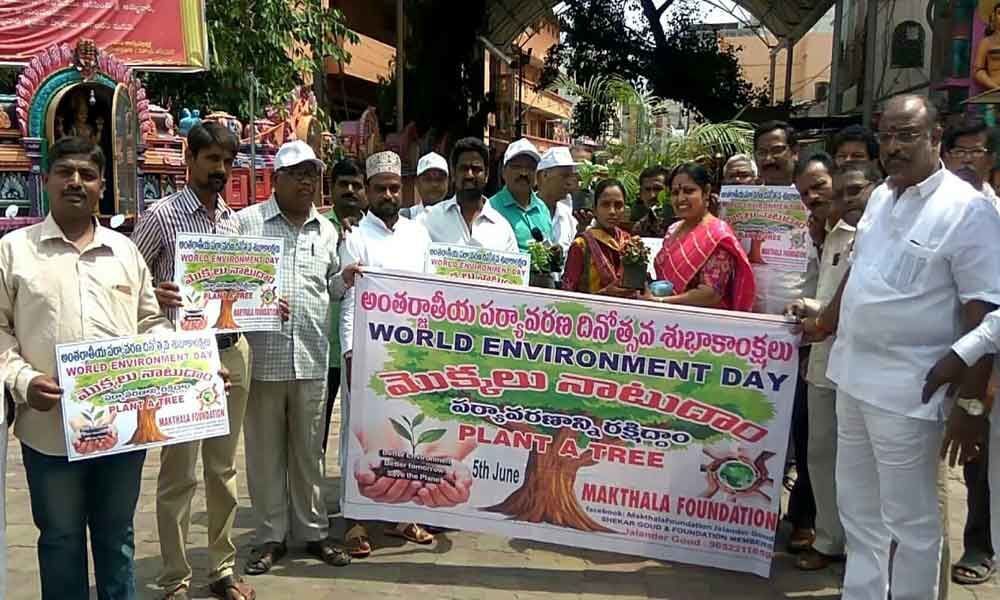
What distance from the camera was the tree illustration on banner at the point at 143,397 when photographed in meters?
2.88

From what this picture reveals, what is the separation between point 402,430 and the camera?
4062mm

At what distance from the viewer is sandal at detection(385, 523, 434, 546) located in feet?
14.4

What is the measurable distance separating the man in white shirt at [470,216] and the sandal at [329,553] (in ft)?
5.35

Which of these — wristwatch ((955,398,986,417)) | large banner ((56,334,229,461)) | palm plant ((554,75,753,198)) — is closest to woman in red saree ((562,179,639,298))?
wristwatch ((955,398,986,417))

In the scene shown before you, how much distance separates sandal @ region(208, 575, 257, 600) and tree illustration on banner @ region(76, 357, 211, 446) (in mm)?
969

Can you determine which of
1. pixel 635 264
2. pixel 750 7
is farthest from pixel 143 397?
pixel 750 7

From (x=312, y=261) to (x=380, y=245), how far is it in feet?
1.41

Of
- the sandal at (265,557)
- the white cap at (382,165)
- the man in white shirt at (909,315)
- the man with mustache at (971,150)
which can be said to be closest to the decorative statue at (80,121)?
the white cap at (382,165)

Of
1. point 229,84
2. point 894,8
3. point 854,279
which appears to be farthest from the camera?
point 894,8

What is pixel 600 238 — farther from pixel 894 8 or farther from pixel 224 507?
pixel 894 8

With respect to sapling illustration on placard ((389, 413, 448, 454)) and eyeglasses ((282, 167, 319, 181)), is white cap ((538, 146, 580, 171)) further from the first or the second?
sapling illustration on placard ((389, 413, 448, 454))

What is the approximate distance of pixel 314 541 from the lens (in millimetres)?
4152

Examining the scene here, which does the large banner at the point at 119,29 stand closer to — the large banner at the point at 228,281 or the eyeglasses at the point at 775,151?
the eyeglasses at the point at 775,151

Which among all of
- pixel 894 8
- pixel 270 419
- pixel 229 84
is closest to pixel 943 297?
pixel 270 419
